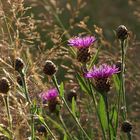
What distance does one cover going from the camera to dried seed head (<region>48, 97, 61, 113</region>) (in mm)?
1383

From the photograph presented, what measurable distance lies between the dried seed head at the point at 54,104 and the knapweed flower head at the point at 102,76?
0.13 m

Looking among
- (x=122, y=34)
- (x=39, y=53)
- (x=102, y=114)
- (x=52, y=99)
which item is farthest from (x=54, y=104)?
(x=39, y=53)

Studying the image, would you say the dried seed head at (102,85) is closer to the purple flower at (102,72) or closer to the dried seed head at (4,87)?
the purple flower at (102,72)

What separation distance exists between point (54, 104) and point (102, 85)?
0.17 m

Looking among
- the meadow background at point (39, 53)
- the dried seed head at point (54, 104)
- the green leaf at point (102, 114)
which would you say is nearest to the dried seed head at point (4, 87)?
the meadow background at point (39, 53)

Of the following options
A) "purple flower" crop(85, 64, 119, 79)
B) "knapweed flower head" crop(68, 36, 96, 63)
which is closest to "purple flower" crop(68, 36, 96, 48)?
"knapweed flower head" crop(68, 36, 96, 63)

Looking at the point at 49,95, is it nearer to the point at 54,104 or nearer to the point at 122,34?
the point at 54,104

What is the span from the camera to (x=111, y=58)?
1843mm

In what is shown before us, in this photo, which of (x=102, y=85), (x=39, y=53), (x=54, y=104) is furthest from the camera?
(x=39, y=53)

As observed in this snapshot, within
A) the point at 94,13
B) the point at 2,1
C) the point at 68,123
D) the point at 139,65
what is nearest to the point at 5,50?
the point at 2,1

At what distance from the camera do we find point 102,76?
1.30 metres

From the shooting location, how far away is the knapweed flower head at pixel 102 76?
128 centimetres

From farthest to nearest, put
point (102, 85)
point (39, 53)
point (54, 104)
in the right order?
point (39, 53), point (54, 104), point (102, 85)

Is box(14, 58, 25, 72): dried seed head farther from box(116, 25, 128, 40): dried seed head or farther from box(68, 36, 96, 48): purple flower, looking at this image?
box(116, 25, 128, 40): dried seed head
